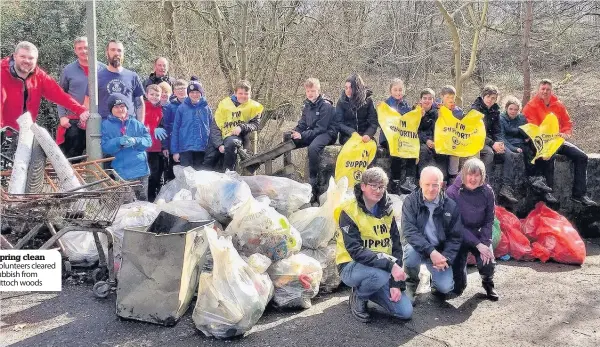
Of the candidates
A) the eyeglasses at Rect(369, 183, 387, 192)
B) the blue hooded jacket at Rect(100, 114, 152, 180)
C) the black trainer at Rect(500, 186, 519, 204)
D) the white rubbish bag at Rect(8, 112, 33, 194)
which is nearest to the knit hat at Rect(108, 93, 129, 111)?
the blue hooded jacket at Rect(100, 114, 152, 180)

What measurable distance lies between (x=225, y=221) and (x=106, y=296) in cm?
115

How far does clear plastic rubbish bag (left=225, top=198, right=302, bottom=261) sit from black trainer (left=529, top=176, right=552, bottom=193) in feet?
11.2

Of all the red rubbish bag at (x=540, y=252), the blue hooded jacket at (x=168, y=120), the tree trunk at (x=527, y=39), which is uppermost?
the tree trunk at (x=527, y=39)

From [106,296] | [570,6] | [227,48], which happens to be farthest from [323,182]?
[570,6]

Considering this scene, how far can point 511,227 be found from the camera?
5.84 meters

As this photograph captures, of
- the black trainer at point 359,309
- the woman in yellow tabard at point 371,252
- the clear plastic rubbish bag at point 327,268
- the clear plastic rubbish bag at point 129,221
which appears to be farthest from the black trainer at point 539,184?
the clear plastic rubbish bag at point 129,221

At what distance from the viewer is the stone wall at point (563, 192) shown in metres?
6.63

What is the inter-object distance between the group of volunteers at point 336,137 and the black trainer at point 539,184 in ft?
0.04

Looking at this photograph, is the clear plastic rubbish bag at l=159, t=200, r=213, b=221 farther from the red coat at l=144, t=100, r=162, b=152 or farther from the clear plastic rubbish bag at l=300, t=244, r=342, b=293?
the red coat at l=144, t=100, r=162, b=152

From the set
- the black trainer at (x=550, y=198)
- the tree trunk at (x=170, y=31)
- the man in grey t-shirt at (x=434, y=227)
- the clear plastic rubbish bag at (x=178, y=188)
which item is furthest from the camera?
the tree trunk at (x=170, y=31)

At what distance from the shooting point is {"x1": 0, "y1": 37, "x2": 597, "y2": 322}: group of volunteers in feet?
14.9

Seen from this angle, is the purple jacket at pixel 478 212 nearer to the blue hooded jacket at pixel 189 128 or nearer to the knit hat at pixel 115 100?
the blue hooded jacket at pixel 189 128

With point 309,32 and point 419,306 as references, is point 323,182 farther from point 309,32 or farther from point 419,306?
point 309,32

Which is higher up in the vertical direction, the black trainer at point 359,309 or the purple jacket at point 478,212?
the purple jacket at point 478,212
